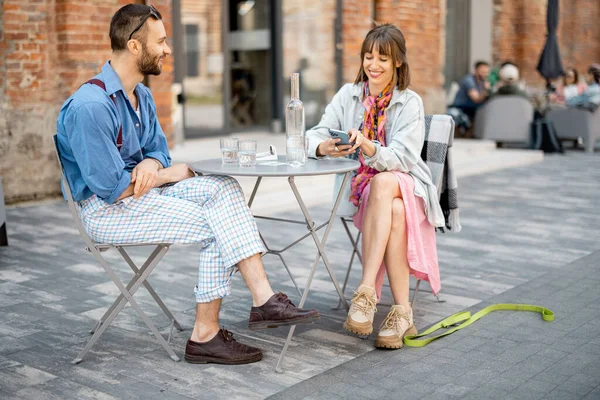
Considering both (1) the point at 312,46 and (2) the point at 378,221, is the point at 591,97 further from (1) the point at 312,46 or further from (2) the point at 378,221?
(2) the point at 378,221

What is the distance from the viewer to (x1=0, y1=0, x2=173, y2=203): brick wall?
7145mm

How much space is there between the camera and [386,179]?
3.79m

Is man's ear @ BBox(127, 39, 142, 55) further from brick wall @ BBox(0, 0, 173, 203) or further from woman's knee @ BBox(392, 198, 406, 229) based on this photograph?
brick wall @ BBox(0, 0, 173, 203)

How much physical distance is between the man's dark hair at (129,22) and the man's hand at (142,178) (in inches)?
21.1

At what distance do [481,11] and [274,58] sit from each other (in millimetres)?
5594

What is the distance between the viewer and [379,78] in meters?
3.99

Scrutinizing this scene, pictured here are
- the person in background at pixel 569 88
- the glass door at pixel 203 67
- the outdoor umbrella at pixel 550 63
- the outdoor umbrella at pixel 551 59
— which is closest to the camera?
the glass door at pixel 203 67

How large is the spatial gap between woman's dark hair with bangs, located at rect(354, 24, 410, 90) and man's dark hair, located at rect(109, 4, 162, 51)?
1.05 metres

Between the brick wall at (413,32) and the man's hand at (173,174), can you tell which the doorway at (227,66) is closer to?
the brick wall at (413,32)

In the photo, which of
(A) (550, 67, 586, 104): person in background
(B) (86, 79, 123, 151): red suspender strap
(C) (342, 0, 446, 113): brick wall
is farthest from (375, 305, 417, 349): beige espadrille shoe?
(A) (550, 67, 586, 104): person in background

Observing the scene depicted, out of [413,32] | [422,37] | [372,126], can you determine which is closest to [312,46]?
[413,32]

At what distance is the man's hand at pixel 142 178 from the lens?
3.40 m

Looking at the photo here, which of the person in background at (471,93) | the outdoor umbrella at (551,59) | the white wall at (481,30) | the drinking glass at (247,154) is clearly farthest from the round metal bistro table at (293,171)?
the white wall at (481,30)

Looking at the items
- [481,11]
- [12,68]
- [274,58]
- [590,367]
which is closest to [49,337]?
[590,367]
